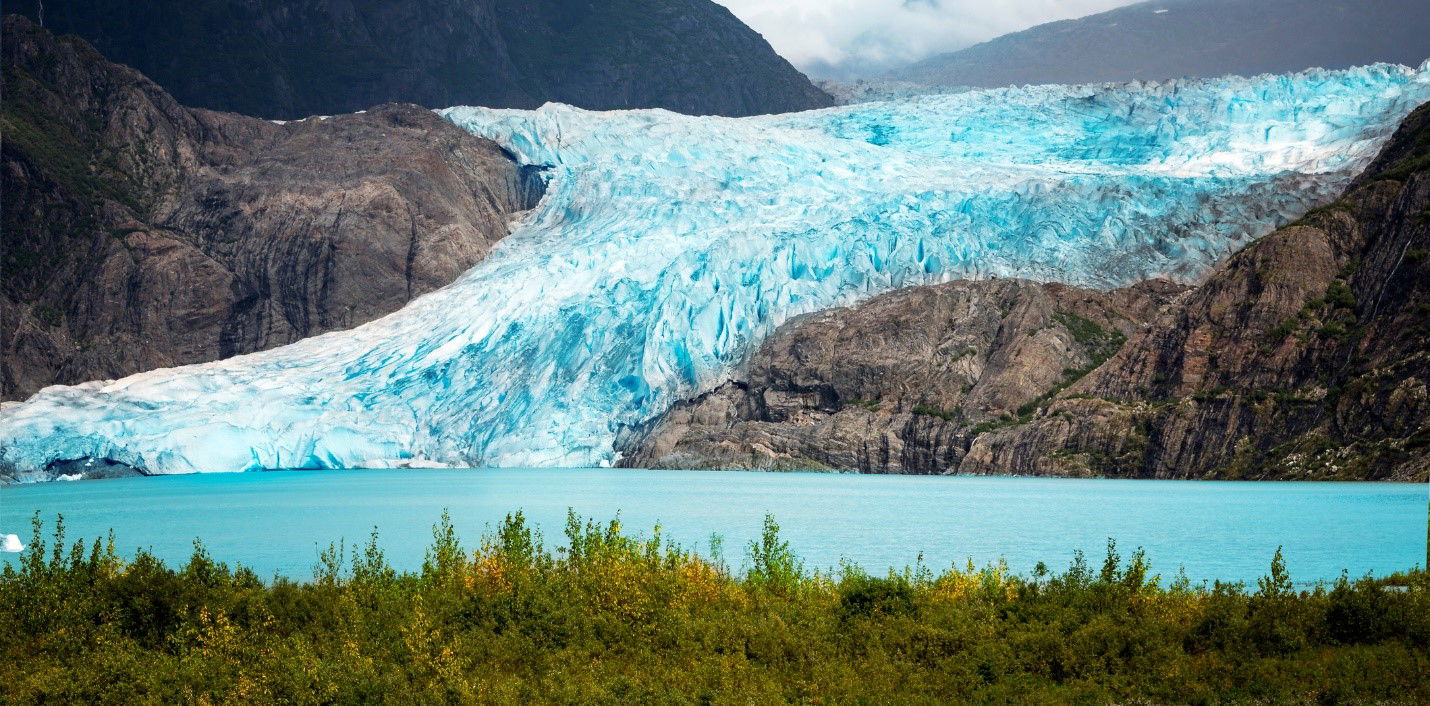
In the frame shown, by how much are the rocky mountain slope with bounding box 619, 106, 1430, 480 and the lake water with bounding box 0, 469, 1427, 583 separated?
2.61 m

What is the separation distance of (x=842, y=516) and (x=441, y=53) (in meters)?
94.0

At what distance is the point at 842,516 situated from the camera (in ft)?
106

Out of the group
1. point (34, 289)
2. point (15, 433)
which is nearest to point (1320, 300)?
point (15, 433)

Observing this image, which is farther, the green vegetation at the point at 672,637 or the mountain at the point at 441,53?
the mountain at the point at 441,53

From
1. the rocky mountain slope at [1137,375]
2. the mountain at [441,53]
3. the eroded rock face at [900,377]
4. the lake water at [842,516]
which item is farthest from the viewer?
the mountain at [441,53]

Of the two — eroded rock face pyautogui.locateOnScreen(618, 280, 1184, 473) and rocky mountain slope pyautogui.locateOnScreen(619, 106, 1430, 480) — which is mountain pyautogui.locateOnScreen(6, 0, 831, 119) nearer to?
eroded rock face pyautogui.locateOnScreen(618, 280, 1184, 473)

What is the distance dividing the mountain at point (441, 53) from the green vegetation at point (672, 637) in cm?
10454

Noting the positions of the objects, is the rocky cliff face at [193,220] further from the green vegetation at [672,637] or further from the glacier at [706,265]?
the green vegetation at [672,637]

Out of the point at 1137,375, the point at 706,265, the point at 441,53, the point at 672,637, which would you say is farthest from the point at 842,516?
the point at 441,53

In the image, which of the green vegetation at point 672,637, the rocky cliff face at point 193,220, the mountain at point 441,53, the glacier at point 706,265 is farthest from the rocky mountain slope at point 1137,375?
the mountain at point 441,53

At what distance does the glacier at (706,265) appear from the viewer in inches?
2333

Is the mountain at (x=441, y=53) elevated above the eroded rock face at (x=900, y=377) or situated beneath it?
elevated above

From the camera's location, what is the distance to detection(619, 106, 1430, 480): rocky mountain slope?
44.1 meters

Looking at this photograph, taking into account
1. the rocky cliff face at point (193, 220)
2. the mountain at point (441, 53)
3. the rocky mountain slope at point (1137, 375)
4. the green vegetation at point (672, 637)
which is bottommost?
the green vegetation at point (672, 637)
